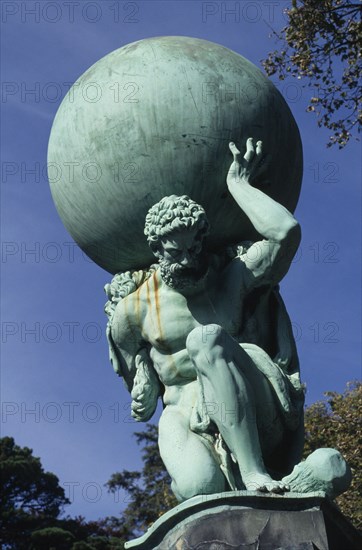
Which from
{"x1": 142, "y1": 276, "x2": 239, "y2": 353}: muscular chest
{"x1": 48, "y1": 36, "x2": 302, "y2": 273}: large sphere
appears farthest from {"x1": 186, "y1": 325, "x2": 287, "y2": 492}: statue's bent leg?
{"x1": 48, "y1": 36, "x2": 302, "y2": 273}: large sphere

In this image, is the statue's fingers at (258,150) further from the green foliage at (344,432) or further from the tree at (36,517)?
the tree at (36,517)

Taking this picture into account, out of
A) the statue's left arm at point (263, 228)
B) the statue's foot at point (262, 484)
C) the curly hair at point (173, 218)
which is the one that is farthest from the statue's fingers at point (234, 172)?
the statue's foot at point (262, 484)

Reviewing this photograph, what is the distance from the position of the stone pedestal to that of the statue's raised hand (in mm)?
2396

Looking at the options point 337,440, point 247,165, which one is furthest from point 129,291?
point 337,440

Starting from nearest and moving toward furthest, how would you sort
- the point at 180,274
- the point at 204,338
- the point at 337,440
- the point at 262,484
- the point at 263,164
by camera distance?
the point at 262,484 → the point at 204,338 → the point at 180,274 → the point at 263,164 → the point at 337,440

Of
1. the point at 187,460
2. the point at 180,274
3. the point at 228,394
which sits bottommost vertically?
the point at 187,460

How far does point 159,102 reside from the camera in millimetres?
8602

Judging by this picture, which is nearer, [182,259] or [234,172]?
[182,259]

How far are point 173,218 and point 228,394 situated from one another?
1.35 m

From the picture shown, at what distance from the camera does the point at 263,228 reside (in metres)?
8.38

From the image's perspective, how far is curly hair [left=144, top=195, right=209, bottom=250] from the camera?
833 centimetres

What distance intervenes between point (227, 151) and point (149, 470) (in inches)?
929

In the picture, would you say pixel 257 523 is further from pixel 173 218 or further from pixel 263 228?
pixel 173 218

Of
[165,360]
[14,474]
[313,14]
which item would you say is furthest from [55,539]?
[165,360]
